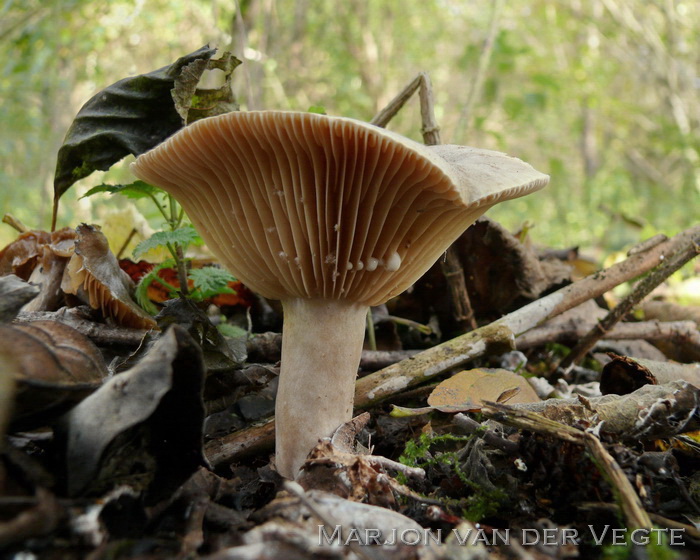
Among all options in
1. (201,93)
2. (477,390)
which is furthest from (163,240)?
(477,390)

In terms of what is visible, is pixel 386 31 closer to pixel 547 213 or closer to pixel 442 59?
pixel 442 59

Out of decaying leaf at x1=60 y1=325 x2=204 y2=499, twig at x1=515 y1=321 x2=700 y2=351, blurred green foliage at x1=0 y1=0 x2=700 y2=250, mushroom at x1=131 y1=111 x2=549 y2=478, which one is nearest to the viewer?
decaying leaf at x1=60 y1=325 x2=204 y2=499

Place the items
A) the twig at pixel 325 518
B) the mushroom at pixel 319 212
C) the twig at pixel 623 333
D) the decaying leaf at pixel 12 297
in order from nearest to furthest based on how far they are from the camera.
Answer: the twig at pixel 325 518 → the decaying leaf at pixel 12 297 → the mushroom at pixel 319 212 → the twig at pixel 623 333

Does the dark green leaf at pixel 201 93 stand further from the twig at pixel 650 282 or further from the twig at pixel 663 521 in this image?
the twig at pixel 650 282

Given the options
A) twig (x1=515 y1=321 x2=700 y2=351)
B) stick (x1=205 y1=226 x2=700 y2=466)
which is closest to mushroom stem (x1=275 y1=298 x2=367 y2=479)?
stick (x1=205 y1=226 x2=700 y2=466)

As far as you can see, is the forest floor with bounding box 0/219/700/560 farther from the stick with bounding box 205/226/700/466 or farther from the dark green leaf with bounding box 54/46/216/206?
the dark green leaf with bounding box 54/46/216/206

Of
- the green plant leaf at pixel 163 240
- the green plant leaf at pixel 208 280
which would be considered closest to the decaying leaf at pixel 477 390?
the green plant leaf at pixel 208 280

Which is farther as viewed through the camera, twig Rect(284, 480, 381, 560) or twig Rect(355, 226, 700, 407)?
twig Rect(355, 226, 700, 407)
